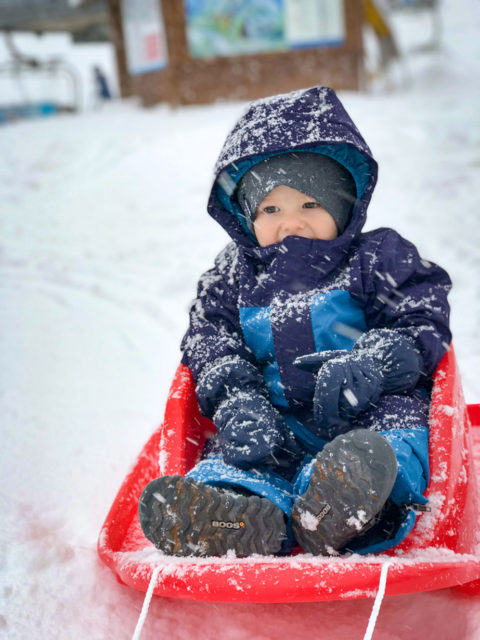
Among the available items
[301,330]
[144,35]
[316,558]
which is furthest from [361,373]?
[144,35]

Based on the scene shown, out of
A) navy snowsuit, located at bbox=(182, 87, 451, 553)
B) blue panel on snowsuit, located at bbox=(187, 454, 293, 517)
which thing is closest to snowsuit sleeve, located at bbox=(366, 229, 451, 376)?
navy snowsuit, located at bbox=(182, 87, 451, 553)

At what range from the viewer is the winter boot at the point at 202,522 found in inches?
51.2

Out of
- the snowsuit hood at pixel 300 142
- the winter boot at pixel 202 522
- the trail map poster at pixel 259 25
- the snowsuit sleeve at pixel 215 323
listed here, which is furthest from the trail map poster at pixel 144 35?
the winter boot at pixel 202 522

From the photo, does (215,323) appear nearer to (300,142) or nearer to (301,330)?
(301,330)

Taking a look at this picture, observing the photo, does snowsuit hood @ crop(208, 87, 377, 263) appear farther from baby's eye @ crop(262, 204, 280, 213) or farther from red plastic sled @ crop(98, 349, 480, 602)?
red plastic sled @ crop(98, 349, 480, 602)

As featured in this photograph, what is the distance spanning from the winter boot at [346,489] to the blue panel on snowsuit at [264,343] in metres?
0.52

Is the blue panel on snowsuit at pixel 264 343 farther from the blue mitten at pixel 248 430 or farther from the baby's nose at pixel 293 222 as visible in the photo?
the baby's nose at pixel 293 222

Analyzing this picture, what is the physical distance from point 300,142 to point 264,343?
1.96 ft

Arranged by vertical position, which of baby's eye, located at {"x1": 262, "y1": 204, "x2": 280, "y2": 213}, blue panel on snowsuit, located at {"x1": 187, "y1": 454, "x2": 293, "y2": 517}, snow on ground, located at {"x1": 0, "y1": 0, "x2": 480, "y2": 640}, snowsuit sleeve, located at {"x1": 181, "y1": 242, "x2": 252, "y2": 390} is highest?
baby's eye, located at {"x1": 262, "y1": 204, "x2": 280, "y2": 213}

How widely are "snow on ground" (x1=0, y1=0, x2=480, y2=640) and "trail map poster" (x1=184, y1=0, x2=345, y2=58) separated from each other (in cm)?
83

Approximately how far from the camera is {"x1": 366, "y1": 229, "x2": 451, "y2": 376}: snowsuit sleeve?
5.52ft

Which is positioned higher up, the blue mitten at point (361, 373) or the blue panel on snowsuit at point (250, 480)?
the blue mitten at point (361, 373)

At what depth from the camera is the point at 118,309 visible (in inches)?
152

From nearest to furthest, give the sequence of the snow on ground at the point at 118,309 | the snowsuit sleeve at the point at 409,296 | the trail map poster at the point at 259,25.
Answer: the snow on ground at the point at 118,309 < the snowsuit sleeve at the point at 409,296 < the trail map poster at the point at 259,25
